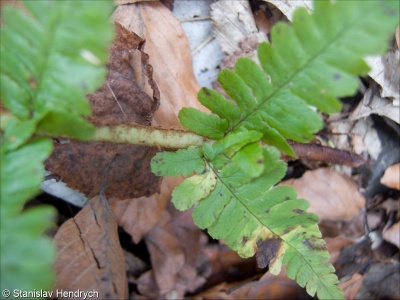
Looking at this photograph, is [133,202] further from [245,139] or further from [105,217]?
[245,139]

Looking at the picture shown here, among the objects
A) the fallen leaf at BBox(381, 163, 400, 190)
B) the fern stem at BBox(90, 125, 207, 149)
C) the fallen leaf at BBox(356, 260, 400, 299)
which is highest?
the fern stem at BBox(90, 125, 207, 149)

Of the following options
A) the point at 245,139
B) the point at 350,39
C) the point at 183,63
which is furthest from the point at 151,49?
the point at 350,39

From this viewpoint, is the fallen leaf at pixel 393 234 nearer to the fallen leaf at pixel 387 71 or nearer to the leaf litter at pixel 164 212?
the leaf litter at pixel 164 212

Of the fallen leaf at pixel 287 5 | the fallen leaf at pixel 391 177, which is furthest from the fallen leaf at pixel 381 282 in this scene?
the fallen leaf at pixel 287 5

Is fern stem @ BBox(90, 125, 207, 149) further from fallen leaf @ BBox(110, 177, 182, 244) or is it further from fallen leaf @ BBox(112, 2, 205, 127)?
fallen leaf @ BBox(110, 177, 182, 244)

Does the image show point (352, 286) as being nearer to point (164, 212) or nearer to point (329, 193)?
point (329, 193)

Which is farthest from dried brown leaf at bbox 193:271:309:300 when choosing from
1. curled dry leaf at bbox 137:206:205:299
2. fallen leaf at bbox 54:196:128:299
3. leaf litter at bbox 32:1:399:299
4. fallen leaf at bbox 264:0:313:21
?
fallen leaf at bbox 264:0:313:21
